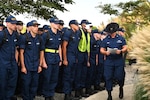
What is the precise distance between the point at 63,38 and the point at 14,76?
5.86 feet

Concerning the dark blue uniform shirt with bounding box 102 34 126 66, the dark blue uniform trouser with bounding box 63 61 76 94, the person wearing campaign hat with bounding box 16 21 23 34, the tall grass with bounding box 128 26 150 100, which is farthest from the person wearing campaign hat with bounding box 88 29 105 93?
the tall grass with bounding box 128 26 150 100

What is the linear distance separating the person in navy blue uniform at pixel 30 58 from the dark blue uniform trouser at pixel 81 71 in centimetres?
199

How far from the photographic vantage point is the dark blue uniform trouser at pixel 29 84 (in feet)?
31.0

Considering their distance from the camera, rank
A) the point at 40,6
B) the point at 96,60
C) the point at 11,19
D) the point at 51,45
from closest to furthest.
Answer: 1. the point at 11,19
2. the point at 51,45
3. the point at 96,60
4. the point at 40,6

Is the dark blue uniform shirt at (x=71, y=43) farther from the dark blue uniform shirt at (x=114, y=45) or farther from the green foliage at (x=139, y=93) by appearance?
the green foliage at (x=139, y=93)

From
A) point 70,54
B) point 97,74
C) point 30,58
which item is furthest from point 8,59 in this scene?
point 97,74

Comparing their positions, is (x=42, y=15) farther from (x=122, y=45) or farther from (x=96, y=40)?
(x=122, y=45)

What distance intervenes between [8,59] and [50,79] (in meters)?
1.54

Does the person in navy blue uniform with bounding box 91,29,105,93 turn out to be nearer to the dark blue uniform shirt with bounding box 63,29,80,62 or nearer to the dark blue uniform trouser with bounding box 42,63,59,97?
the dark blue uniform shirt with bounding box 63,29,80,62

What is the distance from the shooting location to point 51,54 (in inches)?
388

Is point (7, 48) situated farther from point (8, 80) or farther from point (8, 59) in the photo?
point (8, 80)

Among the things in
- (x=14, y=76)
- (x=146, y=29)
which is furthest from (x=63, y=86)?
(x=146, y=29)

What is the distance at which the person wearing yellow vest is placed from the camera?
11.3 metres

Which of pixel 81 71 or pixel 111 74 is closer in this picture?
pixel 111 74
